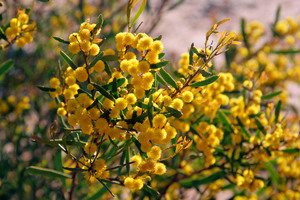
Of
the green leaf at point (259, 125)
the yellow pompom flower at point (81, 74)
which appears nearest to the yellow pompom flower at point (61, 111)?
the yellow pompom flower at point (81, 74)

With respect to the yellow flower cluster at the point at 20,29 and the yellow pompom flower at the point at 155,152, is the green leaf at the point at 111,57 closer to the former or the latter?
the yellow pompom flower at the point at 155,152

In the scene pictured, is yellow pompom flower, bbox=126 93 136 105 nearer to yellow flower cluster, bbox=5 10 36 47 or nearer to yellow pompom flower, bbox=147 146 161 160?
yellow pompom flower, bbox=147 146 161 160

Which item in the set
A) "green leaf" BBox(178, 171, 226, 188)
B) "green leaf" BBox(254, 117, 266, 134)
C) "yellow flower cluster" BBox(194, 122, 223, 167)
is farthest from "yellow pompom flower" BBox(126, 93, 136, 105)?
"green leaf" BBox(178, 171, 226, 188)

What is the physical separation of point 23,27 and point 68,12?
158cm

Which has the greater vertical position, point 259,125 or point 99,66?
point 99,66

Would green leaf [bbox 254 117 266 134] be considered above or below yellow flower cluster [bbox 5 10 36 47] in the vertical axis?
below

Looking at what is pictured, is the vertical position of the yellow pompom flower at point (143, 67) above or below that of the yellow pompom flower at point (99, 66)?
above

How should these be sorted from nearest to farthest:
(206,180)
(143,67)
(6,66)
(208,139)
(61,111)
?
(143,67)
(61,111)
(6,66)
(208,139)
(206,180)

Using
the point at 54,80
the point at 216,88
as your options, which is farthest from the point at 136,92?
the point at 216,88

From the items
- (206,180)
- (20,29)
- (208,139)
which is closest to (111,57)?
(20,29)

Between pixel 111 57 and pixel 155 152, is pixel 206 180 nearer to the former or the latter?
pixel 155 152

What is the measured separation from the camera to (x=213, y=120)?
1.08 metres

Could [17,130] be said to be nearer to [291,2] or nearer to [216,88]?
[216,88]

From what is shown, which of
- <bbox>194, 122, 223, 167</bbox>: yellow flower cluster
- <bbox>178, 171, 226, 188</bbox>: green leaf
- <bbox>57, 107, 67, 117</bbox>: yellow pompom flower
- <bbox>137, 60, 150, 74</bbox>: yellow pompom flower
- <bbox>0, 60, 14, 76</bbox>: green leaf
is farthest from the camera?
<bbox>178, 171, 226, 188</bbox>: green leaf
